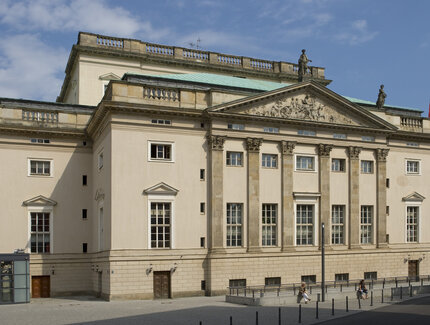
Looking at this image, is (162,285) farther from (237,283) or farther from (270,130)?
(270,130)

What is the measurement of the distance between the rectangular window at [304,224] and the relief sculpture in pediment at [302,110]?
24.2ft

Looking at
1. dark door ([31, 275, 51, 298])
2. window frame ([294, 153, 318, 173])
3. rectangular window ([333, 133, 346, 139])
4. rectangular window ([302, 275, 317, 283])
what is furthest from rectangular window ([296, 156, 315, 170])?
dark door ([31, 275, 51, 298])

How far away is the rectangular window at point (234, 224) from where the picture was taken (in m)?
43.4

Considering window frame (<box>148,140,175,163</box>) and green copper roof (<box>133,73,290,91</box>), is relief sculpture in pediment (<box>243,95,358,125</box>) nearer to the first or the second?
green copper roof (<box>133,73,290,91</box>)

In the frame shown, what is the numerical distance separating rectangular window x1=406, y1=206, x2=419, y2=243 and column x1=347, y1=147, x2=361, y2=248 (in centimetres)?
714

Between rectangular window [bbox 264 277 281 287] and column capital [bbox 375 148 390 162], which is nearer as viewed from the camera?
rectangular window [bbox 264 277 281 287]

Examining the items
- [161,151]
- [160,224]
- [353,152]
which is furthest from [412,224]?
[161,151]

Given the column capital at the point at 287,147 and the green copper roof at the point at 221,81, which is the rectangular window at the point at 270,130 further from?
the green copper roof at the point at 221,81

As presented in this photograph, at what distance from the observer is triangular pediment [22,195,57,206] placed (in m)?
45.0

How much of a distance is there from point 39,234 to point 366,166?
2822 cm

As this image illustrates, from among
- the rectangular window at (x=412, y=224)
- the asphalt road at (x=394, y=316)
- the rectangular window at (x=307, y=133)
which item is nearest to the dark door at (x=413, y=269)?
the rectangular window at (x=412, y=224)

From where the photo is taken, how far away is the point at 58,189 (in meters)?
46.2

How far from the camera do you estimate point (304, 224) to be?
46.3 meters

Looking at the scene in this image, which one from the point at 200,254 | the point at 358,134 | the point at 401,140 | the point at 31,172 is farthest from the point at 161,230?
the point at 401,140
